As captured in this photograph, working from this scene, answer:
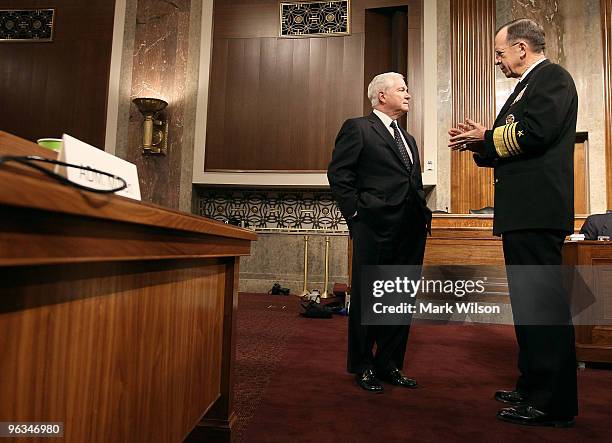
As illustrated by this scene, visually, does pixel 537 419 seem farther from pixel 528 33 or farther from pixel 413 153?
pixel 528 33

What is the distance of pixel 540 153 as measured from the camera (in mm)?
1646

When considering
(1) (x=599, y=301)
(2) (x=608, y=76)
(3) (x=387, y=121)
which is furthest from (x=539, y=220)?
(2) (x=608, y=76)

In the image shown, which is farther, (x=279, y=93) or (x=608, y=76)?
(x=279, y=93)

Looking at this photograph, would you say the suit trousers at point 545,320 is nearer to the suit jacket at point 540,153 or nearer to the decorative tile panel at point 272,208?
the suit jacket at point 540,153

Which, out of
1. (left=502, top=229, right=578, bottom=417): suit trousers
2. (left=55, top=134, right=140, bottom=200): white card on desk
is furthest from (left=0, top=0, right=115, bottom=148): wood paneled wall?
(left=502, top=229, right=578, bottom=417): suit trousers

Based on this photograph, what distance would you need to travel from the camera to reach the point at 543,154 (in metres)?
1.64

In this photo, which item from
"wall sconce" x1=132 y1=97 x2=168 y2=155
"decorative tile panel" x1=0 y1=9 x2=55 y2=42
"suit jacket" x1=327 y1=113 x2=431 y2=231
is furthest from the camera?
"decorative tile panel" x1=0 y1=9 x2=55 y2=42

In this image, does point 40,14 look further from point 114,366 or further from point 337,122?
point 114,366

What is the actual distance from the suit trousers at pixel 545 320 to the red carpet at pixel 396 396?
0.13 metres

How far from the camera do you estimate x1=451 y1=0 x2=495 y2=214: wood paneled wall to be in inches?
222

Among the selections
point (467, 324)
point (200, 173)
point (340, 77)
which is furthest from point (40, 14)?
point (467, 324)

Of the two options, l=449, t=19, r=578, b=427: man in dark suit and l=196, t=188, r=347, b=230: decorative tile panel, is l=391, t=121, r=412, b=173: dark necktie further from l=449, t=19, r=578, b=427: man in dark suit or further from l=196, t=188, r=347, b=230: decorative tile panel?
l=196, t=188, r=347, b=230: decorative tile panel

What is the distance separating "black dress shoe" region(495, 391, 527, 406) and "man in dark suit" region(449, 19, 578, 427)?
0.08m

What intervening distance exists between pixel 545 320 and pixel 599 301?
134cm
